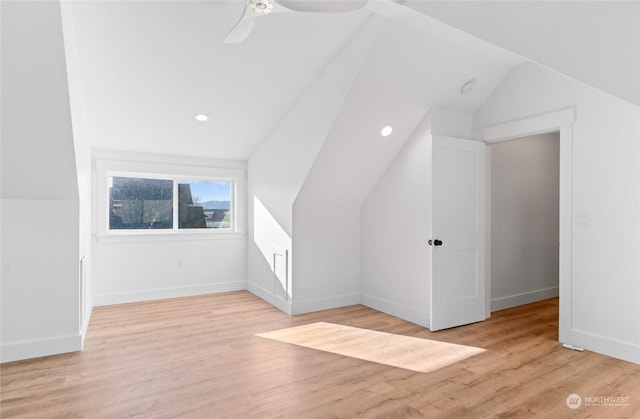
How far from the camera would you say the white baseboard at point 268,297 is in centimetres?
404

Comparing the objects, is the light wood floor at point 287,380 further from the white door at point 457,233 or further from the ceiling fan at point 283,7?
the ceiling fan at point 283,7

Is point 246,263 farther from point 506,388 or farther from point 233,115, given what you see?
point 506,388

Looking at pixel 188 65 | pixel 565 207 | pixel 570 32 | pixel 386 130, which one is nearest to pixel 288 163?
pixel 386 130

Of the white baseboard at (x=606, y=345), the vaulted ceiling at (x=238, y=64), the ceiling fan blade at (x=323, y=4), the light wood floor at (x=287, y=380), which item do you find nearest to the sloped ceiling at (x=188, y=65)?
the vaulted ceiling at (x=238, y=64)

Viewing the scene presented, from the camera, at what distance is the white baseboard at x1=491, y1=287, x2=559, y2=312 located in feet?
13.7

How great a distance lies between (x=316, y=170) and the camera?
3.68 meters

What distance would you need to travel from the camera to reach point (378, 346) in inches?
118

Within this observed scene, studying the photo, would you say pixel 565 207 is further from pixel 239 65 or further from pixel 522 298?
pixel 239 65

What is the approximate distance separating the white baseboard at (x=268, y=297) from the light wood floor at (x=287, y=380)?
0.63 meters

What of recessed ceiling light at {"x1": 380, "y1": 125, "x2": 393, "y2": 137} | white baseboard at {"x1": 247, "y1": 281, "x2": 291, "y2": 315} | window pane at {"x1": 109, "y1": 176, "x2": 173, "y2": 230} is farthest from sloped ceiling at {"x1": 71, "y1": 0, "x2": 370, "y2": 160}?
white baseboard at {"x1": 247, "y1": 281, "x2": 291, "y2": 315}

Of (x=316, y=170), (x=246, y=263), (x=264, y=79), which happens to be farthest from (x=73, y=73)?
(x=246, y=263)

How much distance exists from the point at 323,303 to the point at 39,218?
116 inches

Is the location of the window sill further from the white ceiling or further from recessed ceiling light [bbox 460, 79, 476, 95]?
recessed ceiling light [bbox 460, 79, 476, 95]

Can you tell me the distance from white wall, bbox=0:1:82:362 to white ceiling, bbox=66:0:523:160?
25.7 inches
